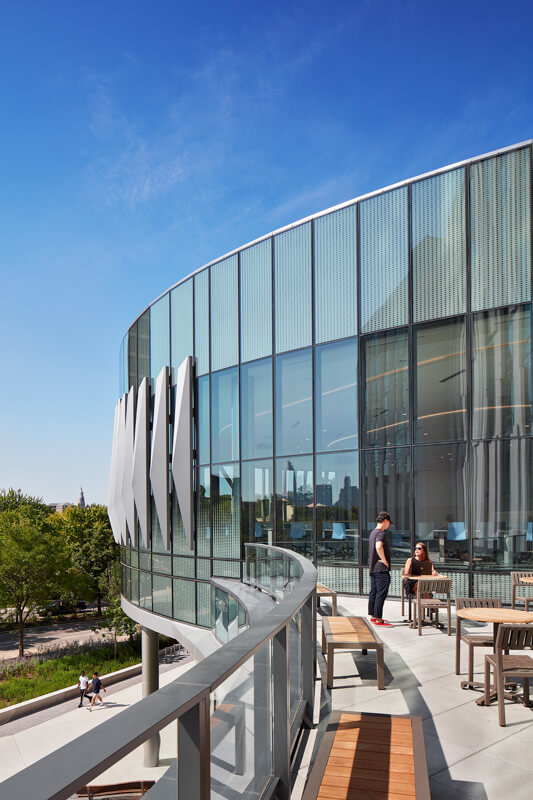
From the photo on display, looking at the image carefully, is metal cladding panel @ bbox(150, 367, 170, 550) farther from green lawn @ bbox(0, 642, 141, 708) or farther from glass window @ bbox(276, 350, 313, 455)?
green lawn @ bbox(0, 642, 141, 708)

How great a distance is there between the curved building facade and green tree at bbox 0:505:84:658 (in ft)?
78.4

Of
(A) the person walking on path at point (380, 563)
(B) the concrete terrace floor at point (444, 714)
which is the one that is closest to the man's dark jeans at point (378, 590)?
(A) the person walking on path at point (380, 563)

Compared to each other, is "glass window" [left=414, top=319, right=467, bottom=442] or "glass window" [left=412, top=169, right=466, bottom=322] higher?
"glass window" [left=412, top=169, right=466, bottom=322]

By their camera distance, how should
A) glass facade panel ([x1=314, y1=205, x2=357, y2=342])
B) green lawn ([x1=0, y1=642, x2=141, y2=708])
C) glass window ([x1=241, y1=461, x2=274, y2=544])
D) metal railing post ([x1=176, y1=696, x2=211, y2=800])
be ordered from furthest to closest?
green lawn ([x1=0, y1=642, x2=141, y2=708]) < glass window ([x1=241, y1=461, x2=274, y2=544]) < glass facade panel ([x1=314, y1=205, x2=357, y2=342]) < metal railing post ([x1=176, y1=696, x2=211, y2=800])

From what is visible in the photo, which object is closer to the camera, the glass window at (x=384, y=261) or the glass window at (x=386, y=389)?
the glass window at (x=386, y=389)

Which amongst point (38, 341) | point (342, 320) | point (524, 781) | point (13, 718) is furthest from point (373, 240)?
point (38, 341)

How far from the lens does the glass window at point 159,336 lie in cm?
2439

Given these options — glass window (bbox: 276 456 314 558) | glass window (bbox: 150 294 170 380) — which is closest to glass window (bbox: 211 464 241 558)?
glass window (bbox: 276 456 314 558)

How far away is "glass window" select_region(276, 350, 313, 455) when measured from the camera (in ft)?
57.4

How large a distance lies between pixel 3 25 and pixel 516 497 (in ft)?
66.7

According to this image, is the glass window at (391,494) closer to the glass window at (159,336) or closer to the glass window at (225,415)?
the glass window at (225,415)

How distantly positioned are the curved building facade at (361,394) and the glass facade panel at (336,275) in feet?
0.17

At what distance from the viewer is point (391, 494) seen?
49.9ft

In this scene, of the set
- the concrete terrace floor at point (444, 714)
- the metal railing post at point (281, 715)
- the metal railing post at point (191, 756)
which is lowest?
the concrete terrace floor at point (444, 714)
